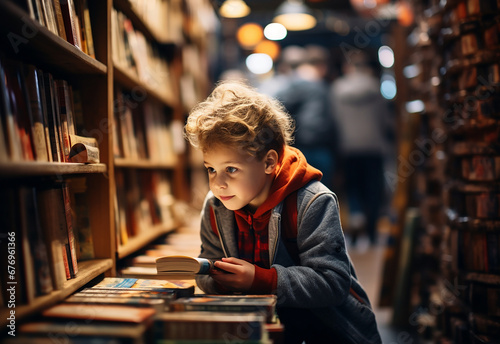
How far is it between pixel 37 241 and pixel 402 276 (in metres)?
2.05

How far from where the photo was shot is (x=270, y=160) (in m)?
1.36

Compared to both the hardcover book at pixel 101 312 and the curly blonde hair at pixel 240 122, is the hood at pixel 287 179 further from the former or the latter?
the hardcover book at pixel 101 312

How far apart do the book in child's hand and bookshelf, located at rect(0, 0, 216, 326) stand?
0.26 m

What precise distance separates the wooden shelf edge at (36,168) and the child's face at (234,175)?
387 mm

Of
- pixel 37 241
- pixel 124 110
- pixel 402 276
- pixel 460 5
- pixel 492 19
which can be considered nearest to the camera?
pixel 37 241

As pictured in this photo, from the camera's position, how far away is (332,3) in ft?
19.7

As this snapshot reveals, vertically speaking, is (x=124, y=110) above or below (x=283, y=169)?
above

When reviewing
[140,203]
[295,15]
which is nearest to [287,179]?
[140,203]

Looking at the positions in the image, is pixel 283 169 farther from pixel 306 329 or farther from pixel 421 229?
pixel 421 229

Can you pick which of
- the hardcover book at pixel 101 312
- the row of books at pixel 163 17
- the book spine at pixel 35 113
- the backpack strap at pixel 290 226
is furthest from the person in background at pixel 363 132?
the hardcover book at pixel 101 312

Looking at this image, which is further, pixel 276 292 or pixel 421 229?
pixel 421 229

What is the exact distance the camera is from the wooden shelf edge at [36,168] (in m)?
0.91

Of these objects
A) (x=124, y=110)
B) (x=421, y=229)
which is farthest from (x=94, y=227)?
Result: (x=421, y=229)

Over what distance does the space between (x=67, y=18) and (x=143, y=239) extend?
3.47 feet
